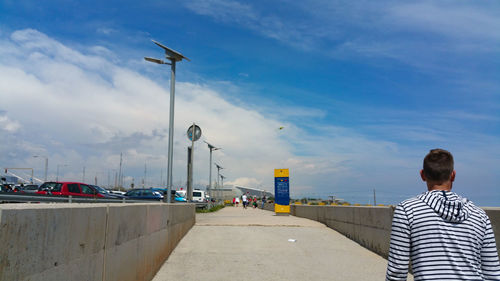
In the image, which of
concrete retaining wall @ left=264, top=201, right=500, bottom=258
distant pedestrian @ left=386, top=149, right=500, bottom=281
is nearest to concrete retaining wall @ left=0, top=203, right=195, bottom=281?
distant pedestrian @ left=386, top=149, right=500, bottom=281

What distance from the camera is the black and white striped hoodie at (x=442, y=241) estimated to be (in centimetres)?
271

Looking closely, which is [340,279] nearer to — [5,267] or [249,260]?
[249,260]

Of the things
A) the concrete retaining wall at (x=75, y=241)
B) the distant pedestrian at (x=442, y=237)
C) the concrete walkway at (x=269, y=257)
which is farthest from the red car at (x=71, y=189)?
the distant pedestrian at (x=442, y=237)

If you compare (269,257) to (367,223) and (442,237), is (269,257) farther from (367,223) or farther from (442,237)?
(442,237)

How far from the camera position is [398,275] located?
2785 millimetres

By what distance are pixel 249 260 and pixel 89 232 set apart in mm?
6901

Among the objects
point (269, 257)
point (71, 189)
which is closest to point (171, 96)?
point (269, 257)

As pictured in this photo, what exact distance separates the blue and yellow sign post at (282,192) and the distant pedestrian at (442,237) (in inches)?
1005

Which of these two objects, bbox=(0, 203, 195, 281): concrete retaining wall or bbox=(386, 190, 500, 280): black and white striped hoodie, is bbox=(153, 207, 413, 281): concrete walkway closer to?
bbox=(0, 203, 195, 281): concrete retaining wall

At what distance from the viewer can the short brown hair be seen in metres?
2.88

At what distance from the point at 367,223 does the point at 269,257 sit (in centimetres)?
325

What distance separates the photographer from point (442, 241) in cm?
272

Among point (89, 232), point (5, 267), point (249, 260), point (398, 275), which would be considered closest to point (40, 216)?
point (5, 267)

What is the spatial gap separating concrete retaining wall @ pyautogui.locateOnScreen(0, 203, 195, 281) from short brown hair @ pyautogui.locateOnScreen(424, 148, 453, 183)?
276 centimetres
